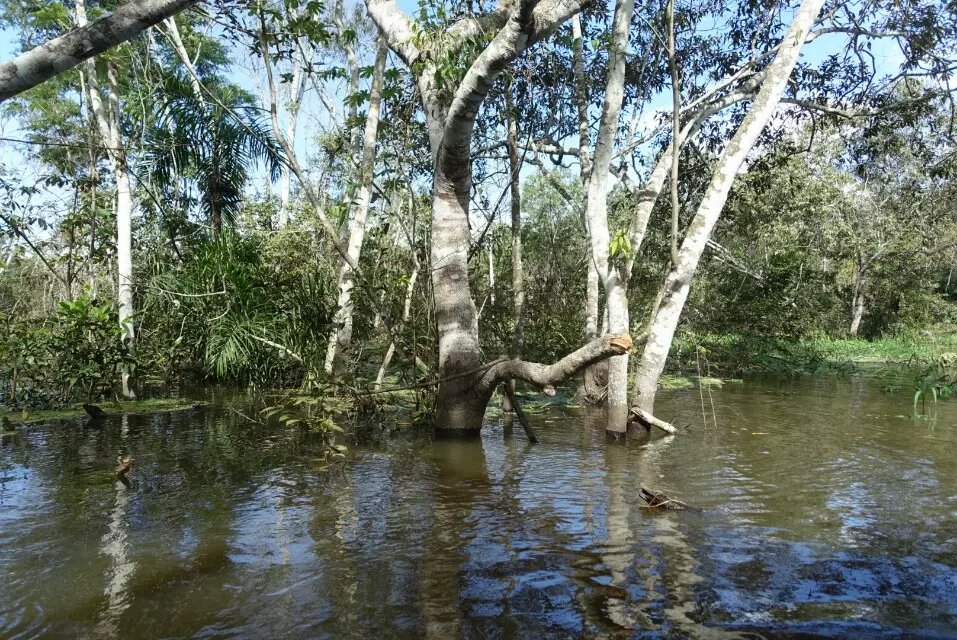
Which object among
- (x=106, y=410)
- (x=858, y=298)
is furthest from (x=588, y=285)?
(x=858, y=298)

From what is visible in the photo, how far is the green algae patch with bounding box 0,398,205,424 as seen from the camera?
8.23 metres

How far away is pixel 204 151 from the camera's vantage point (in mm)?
11977

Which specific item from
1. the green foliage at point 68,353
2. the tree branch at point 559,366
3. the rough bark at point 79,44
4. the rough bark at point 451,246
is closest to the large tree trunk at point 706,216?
the tree branch at point 559,366

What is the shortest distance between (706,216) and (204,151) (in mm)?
9198

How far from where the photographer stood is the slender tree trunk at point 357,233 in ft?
26.8

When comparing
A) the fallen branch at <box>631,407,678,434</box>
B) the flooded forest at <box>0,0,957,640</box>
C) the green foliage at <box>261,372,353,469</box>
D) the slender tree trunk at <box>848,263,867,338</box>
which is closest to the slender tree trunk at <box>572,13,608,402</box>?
the flooded forest at <box>0,0,957,640</box>

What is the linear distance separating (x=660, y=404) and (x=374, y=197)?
17.1ft

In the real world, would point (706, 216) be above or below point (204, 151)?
below

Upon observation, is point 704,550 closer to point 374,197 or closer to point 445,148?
point 445,148

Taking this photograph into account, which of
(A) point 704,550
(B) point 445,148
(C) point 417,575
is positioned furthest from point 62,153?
(A) point 704,550

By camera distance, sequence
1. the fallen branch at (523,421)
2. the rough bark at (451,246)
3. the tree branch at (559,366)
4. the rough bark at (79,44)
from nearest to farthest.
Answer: the rough bark at (79,44) < the tree branch at (559,366) < the rough bark at (451,246) < the fallen branch at (523,421)

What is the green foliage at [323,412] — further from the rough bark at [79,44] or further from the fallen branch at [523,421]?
the rough bark at [79,44]

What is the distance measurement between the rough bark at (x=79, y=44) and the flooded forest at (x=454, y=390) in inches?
0.7

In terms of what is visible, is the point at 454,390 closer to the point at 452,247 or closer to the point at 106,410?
the point at 452,247
